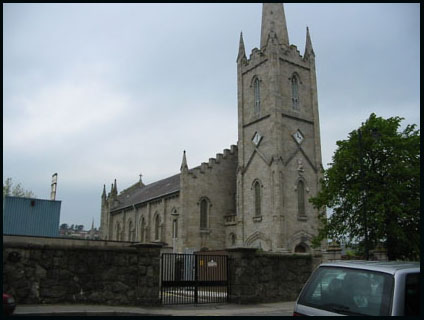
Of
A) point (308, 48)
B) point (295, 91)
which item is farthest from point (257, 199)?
point (308, 48)

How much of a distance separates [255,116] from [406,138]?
762 inches

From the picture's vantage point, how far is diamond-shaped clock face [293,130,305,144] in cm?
3898

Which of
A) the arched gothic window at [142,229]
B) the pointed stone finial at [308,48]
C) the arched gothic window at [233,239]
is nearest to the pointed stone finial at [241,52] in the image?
the pointed stone finial at [308,48]

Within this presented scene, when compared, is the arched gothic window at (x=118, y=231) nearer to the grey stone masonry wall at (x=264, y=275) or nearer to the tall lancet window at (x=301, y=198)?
Result: the tall lancet window at (x=301, y=198)

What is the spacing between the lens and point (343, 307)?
16.9 feet

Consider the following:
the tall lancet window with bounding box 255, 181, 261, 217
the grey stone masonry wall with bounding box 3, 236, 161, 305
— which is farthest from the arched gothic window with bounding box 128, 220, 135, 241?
the grey stone masonry wall with bounding box 3, 236, 161, 305

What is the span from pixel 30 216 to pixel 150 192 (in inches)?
1200

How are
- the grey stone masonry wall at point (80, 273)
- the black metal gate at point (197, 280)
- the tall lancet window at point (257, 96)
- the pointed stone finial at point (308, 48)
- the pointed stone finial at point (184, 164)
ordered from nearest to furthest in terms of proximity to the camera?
the grey stone masonry wall at point (80, 273)
the black metal gate at point (197, 280)
the pointed stone finial at point (184, 164)
the tall lancet window at point (257, 96)
the pointed stone finial at point (308, 48)

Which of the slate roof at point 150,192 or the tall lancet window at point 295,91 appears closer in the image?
the tall lancet window at point 295,91

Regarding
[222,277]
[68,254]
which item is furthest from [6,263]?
[222,277]

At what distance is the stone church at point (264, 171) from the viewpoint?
36.2 m

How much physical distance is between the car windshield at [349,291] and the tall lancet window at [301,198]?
105 feet

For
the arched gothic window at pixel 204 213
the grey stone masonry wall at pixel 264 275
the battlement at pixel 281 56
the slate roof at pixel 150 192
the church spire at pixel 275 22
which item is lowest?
the grey stone masonry wall at pixel 264 275

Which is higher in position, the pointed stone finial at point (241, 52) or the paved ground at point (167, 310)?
the pointed stone finial at point (241, 52)
